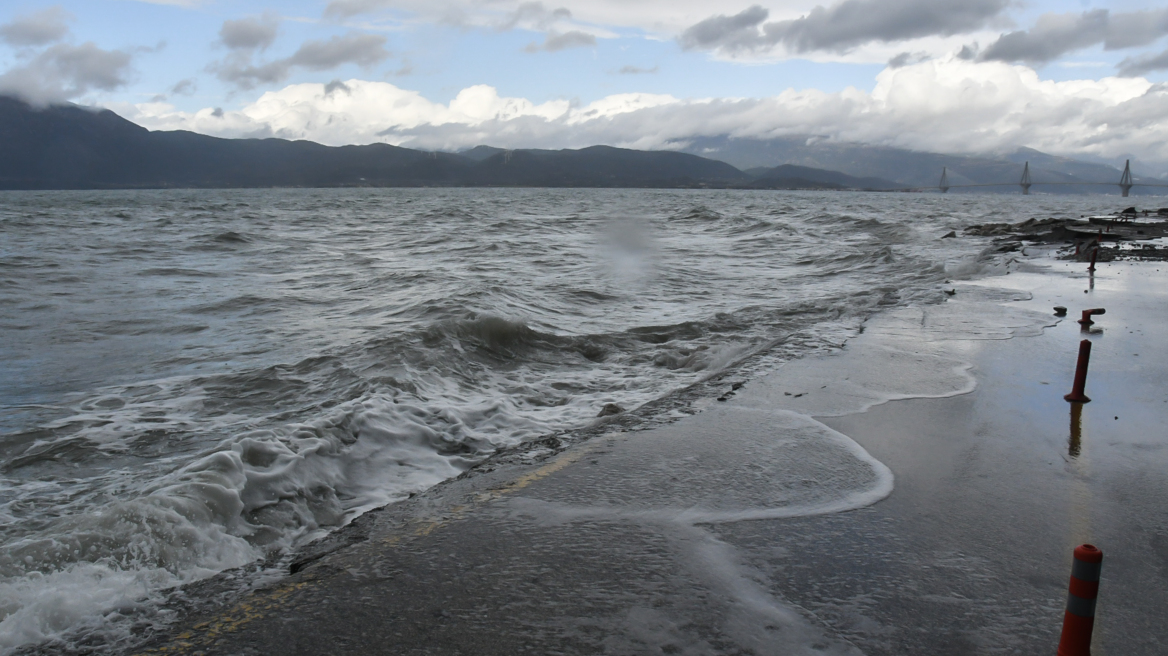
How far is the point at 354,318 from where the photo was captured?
35.6 feet

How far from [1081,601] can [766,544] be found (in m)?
1.47

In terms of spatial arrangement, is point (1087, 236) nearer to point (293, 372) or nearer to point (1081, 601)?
point (293, 372)

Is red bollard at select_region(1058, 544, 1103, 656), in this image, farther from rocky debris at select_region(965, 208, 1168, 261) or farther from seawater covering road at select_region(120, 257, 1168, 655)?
rocky debris at select_region(965, 208, 1168, 261)

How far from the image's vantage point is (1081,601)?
225cm

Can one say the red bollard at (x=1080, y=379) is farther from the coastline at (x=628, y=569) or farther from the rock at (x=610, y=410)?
the rock at (x=610, y=410)

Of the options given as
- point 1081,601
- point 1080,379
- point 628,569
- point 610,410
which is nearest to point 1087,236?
point 1080,379

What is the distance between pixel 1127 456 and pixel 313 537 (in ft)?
18.0

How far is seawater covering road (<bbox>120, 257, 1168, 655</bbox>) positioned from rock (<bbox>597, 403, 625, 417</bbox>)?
1.35 ft

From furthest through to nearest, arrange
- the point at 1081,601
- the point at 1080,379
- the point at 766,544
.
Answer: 1. the point at 1080,379
2. the point at 766,544
3. the point at 1081,601

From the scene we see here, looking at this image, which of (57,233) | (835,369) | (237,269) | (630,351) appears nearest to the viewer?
(835,369)

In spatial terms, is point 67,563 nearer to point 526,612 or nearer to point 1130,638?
point 526,612

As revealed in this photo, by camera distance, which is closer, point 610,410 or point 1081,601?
point 1081,601

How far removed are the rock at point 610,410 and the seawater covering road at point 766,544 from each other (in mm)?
412

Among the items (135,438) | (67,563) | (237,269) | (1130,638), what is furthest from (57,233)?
(1130,638)
